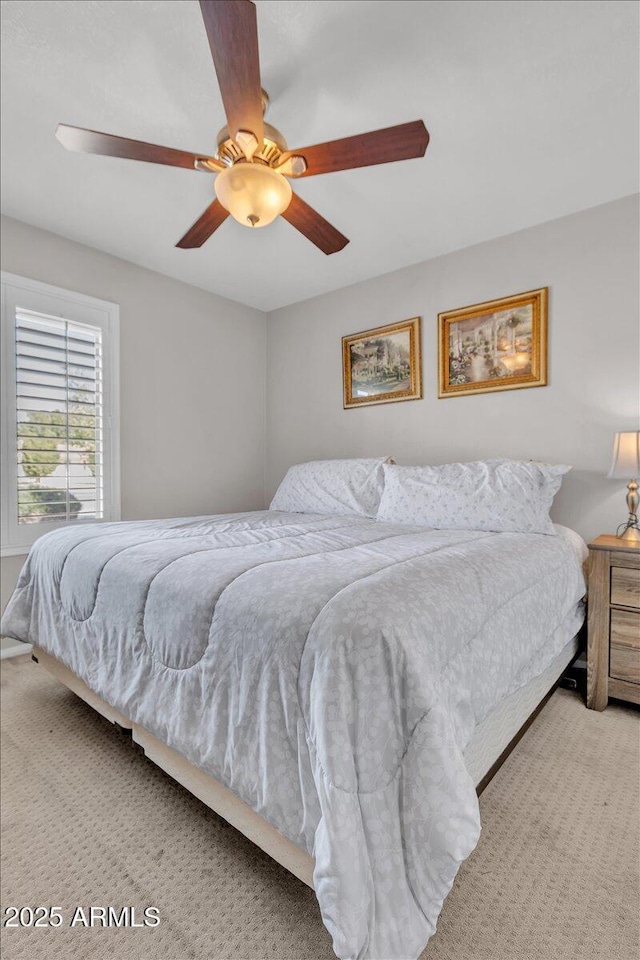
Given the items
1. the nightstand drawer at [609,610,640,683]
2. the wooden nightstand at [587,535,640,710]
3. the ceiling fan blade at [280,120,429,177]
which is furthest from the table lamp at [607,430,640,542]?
the ceiling fan blade at [280,120,429,177]

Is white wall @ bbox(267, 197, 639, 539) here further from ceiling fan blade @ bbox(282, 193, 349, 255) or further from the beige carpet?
the beige carpet

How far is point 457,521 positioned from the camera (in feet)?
7.52

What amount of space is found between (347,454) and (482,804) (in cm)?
253

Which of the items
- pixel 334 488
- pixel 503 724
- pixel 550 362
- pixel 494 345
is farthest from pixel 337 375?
pixel 503 724

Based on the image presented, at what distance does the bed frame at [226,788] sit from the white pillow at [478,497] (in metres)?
0.67

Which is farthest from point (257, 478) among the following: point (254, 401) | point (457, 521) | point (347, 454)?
point (457, 521)

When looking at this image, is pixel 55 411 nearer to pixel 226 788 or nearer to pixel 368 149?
pixel 368 149

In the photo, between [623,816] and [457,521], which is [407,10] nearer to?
[457,521]

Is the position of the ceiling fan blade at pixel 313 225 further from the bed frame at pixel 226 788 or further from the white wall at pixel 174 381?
the bed frame at pixel 226 788

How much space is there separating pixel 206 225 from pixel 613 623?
99.6 inches

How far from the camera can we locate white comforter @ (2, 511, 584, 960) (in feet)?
2.83

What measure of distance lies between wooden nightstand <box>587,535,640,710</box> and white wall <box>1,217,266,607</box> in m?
2.77

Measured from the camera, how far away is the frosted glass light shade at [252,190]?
1.60m

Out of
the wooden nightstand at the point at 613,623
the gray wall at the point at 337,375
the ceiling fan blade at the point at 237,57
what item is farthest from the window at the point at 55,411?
the wooden nightstand at the point at 613,623
